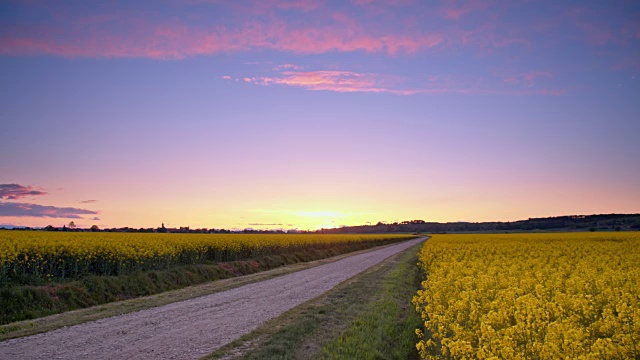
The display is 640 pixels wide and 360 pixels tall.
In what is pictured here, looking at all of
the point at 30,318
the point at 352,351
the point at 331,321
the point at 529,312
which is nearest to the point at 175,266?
the point at 30,318

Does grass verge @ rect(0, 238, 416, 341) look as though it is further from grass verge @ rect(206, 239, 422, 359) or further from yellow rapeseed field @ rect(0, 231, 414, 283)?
grass verge @ rect(206, 239, 422, 359)

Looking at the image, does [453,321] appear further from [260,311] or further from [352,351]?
[260,311]

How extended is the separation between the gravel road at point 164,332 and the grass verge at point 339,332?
0.67 metres

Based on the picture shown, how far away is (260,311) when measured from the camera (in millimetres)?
16516

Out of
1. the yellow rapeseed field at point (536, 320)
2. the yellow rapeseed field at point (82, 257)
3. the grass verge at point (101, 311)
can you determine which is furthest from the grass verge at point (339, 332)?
the yellow rapeseed field at point (82, 257)

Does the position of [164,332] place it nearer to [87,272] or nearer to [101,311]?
[101,311]

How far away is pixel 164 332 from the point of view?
13.1m

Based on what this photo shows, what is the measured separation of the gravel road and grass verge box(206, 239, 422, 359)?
67 cm

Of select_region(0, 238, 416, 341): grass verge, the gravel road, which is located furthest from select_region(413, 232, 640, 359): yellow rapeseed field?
select_region(0, 238, 416, 341): grass verge

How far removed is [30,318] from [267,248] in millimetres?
26087

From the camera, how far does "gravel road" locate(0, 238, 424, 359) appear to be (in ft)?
36.2

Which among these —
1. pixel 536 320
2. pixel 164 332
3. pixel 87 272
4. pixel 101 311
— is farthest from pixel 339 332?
pixel 87 272

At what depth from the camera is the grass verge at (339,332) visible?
442 inches

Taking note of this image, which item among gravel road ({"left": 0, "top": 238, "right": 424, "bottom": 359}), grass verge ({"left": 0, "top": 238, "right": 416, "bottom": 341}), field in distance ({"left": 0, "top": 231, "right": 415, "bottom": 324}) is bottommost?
gravel road ({"left": 0, "top": 238, "right": 424, "bottom": 359})
